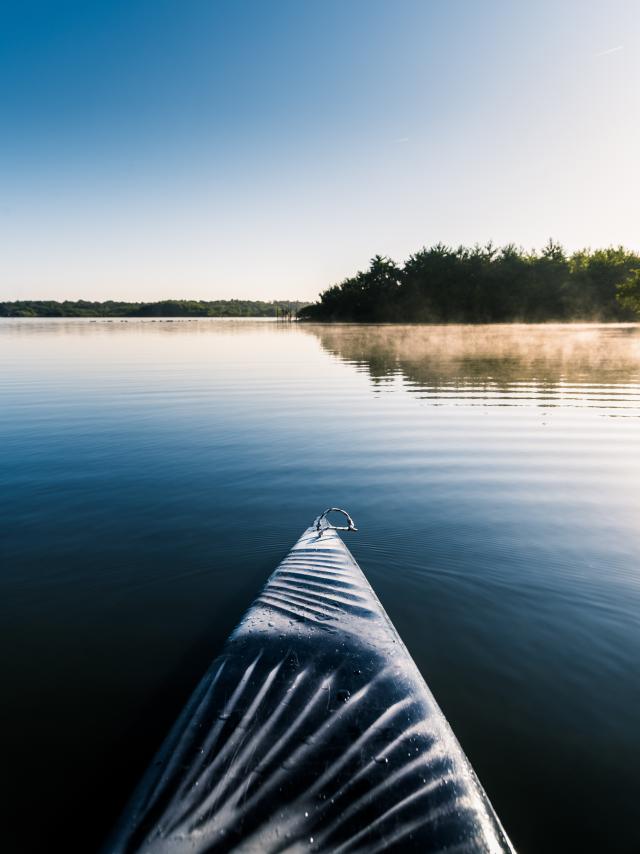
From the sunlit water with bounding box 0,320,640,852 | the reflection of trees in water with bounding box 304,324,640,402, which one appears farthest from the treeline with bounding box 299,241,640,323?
the sunlit water with bounding box 0,320,640,852

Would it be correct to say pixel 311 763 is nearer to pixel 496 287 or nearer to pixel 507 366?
pixel 507 366

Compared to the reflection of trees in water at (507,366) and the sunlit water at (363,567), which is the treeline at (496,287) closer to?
the reflection of trees in water at (507,366)

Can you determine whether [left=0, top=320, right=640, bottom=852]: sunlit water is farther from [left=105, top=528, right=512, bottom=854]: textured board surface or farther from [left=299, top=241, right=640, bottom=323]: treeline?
[left=299, top=241, right=640, bottom=323]: treeline

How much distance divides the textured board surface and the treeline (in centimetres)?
9238

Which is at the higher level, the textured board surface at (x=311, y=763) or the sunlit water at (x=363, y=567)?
the textured board surface at (x=311, y=763)

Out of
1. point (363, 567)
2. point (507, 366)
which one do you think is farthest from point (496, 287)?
point (363, 567)

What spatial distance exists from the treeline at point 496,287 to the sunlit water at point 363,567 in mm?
83893

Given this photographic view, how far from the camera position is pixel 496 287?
296 ft

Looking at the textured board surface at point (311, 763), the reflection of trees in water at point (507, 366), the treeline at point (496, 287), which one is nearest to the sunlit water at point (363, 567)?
the textured board surface at point (311, 763)

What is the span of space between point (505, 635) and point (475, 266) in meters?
99.9

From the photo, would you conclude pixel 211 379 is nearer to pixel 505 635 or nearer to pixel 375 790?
pixel 505 635

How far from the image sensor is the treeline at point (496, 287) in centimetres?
8588

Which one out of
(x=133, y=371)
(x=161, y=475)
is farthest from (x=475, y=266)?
(x=161, y=475)

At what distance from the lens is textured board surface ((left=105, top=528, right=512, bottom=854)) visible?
2.12m
